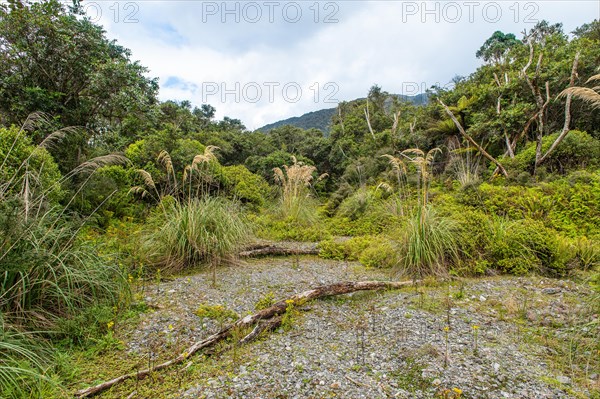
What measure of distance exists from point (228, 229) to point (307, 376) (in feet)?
10.4

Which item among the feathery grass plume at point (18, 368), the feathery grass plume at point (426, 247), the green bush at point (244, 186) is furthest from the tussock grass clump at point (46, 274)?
the green bush at point (244, 186)

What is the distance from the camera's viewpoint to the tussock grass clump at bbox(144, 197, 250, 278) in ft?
15.0

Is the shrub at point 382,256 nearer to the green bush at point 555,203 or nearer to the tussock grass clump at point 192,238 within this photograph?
the tussock grass clump at point 192,238

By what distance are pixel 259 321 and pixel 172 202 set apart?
130 inches

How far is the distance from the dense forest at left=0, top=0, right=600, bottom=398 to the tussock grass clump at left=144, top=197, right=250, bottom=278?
3 cm

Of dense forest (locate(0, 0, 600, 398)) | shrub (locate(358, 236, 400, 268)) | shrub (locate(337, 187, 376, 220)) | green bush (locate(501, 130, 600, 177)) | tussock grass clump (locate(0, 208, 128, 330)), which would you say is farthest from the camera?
Result: shrub (locate(337, 187, 376, 220))

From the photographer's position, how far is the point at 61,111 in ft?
25.1

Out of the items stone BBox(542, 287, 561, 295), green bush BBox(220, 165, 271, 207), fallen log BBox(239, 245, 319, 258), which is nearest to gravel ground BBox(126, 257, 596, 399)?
stone BBox(542, 287, 561, 295)

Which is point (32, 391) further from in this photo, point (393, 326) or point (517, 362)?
point (517, 362)

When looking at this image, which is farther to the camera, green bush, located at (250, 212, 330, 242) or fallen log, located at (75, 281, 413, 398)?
green bush, located at (250, 212, 330, 242)

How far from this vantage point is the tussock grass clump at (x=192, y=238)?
4582 millimetres

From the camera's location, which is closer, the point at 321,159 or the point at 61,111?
the point at 61,111

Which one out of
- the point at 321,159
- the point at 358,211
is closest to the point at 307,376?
the point at 358,211

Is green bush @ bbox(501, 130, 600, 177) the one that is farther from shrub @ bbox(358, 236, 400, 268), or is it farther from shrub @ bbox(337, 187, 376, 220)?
shrub @ bbox(358, 236, 400, 268)
